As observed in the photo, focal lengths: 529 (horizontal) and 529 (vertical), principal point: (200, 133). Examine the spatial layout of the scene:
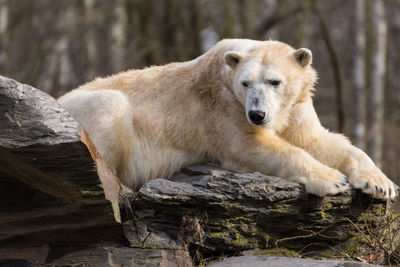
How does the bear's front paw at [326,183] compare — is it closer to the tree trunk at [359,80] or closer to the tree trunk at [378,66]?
the tree trunk at [359,80]

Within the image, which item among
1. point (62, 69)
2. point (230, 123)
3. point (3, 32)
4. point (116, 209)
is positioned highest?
point (3, 32)

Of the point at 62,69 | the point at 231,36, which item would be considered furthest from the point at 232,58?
the point at 62,69

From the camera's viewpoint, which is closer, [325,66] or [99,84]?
[99,84]

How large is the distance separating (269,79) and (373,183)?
3.85ft

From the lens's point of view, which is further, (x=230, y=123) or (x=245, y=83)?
(x=230, y=123)

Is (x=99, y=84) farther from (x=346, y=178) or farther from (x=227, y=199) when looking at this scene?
(x=346, y=178)

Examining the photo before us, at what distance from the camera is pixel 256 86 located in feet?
14.3

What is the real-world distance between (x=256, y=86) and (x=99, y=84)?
182 centimetres

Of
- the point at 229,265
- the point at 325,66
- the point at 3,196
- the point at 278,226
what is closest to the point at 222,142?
the point at 278,226

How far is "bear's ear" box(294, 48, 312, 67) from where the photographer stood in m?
4.60

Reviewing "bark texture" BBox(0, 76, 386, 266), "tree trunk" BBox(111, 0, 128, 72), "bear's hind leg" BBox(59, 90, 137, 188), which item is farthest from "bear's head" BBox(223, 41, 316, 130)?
"tree trunk" BBox(111, 0, 128, 72)

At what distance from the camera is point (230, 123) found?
469 centimetres

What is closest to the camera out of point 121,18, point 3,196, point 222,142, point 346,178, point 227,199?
point 3,196

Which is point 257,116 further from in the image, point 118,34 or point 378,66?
point 118,34
